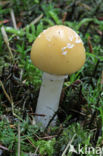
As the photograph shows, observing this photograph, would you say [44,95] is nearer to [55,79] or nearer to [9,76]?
[55,79]

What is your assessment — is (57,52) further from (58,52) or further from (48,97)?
(48,97)

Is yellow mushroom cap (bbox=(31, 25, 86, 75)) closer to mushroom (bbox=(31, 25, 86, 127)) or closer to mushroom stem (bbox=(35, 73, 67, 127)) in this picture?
mushroom (bbox=(31, 25, 86, 127))

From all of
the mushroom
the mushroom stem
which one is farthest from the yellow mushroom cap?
the mushroom stem

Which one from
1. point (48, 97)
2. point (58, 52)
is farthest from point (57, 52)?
point (48, 97)

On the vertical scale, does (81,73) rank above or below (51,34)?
below

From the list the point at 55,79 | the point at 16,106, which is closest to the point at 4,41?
the point at 16,106

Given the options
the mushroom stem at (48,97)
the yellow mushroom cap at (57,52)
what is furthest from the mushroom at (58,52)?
the mushroom stem at (48,97)
